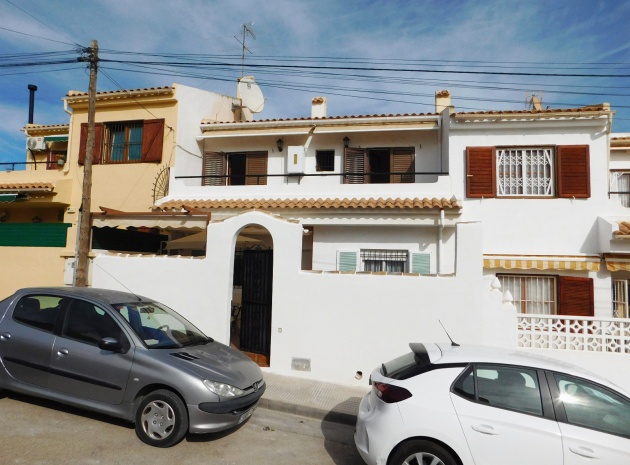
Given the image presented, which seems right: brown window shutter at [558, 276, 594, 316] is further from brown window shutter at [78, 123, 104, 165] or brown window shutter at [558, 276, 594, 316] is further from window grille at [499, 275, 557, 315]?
brown window shutter at [78, 123, 104, 165]

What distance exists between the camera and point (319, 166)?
14.0 metres

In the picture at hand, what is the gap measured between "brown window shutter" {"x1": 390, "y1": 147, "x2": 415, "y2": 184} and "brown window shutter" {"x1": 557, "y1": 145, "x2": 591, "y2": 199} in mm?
4295

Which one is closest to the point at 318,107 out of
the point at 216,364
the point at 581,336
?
the point at 581,336

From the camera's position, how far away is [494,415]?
149 inches

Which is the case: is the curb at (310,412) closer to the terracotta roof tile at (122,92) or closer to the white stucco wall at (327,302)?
the white stucco wall at (327,302)

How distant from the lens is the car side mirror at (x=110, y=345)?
4898mm

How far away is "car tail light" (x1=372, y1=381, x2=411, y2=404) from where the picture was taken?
13.0 ft

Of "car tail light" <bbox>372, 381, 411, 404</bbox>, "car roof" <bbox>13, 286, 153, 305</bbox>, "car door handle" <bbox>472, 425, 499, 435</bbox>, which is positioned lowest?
"car door handle" <bbox>472, 425, 499, 435</bbox>

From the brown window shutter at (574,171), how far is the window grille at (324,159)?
6.94 metres

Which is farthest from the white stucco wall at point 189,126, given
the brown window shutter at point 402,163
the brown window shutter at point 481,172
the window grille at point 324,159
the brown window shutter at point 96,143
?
the brown window shutter at point 481,172

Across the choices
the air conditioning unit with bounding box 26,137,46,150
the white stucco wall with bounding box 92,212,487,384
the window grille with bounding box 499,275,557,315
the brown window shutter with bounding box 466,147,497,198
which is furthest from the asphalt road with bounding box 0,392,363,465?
the air conditioning unit with bounding box 26,137,46,150

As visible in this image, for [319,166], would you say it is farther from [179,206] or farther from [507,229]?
[507,229]

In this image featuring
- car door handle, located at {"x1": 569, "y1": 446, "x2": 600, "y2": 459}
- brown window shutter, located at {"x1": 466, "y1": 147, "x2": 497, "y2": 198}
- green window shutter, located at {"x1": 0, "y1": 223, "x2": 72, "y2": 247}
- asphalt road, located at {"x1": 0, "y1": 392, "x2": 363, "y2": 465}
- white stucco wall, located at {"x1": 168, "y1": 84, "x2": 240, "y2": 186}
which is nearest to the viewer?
car door handle, located at {"x1": 569, "y1": 446, "x2": 600, "y2": 459}

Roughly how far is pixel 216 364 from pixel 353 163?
965 centimetres
